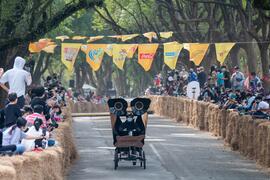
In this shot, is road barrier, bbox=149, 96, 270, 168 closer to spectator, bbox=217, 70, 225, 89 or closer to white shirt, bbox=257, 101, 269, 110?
white shirt, bbox=257, 101, 269, 110

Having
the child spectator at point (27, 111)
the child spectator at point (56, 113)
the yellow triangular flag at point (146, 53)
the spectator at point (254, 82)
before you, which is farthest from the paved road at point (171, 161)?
the yellow triangular flag at point (146, 53)

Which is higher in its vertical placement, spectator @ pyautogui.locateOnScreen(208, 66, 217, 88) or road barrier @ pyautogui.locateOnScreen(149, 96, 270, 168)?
spectator @ pyautogui.locateOnScreen(208, 66, 217, 88)

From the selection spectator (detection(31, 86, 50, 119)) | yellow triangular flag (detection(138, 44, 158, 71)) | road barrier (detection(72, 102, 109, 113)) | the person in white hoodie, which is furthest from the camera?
road barrier (detection(72, 102, 109, 113))

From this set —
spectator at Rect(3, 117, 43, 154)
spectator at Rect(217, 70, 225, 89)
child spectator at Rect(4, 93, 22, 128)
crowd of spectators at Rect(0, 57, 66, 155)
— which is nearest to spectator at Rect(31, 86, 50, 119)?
crowd of spectators at Rect(0, 57, 66, 155)

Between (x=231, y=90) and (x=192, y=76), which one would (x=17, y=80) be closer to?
(x=231, y=90)

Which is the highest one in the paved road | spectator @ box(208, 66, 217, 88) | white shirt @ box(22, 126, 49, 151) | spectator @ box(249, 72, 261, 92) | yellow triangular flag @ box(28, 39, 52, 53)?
yellow triangular flag @ box(28, 39, 52, 53)

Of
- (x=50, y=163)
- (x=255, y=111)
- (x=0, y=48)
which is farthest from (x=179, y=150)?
(x=50, y=163)

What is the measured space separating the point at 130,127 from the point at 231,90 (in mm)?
9740

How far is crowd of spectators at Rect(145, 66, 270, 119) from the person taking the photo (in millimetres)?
26247

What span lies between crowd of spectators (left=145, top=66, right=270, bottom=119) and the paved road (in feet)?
4.39

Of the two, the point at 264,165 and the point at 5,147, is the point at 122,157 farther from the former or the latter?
the point at 5,147

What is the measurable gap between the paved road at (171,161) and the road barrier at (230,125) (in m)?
0.34

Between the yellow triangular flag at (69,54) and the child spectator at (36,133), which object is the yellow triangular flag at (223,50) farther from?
the child spectator at (36,133)

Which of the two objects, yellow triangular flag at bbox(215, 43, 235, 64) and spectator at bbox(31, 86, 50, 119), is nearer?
spectator at bbox(31, 86, 50, 119)
